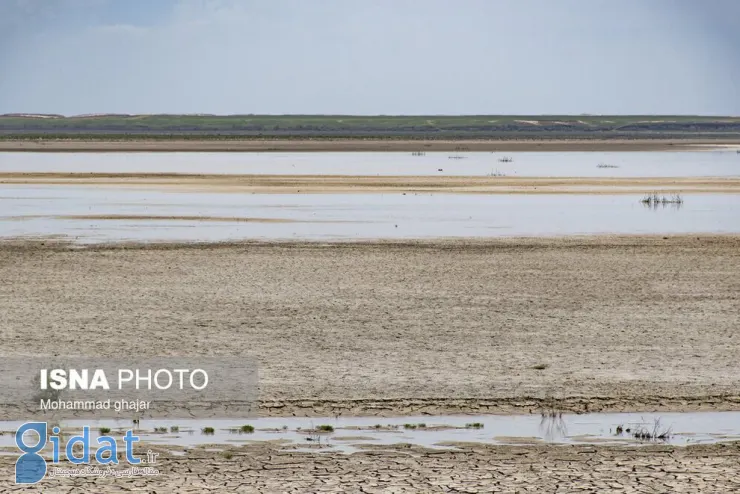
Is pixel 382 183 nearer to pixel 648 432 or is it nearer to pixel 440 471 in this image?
pixel 648 432

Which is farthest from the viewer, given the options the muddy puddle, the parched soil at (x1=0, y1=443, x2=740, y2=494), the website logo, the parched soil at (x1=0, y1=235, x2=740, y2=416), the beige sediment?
the beige sediment

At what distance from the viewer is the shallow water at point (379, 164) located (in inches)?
2435

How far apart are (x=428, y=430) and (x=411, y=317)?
6.57m

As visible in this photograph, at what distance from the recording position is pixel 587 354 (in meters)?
16.3

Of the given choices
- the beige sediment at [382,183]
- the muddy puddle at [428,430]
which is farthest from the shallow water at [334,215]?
the muddy puddle at [428,430]

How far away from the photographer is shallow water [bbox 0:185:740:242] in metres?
31.2

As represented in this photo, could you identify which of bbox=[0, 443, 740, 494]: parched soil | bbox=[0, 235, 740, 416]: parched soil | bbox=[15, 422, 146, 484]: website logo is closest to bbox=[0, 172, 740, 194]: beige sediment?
bbox=[0, 235, 740, 416]: parched soil

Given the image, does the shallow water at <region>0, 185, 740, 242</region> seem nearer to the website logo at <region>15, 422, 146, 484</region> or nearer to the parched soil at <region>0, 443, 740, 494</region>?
the website logo at <region>15, 422, 146, 484</region>

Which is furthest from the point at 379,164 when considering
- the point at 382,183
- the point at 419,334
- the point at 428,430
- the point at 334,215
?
the point at 428,430

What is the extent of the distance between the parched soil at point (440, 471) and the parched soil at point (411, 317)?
178 cm

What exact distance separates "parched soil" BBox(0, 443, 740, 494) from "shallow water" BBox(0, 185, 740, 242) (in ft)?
60.8

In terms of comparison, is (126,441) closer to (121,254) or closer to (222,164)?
(121,254)

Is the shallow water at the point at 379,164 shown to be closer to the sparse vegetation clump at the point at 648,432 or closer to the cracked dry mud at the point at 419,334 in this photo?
the cracked dry mud at the point at 419,334

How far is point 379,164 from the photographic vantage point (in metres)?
70.8
